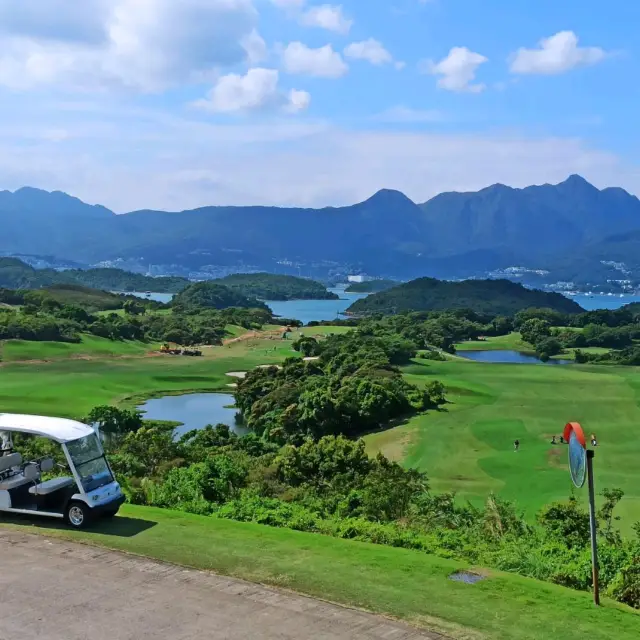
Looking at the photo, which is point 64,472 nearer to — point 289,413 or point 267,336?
point 289,413

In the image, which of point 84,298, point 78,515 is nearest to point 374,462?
point 78,515

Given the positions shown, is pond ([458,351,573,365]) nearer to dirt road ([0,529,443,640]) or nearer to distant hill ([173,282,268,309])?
distant hill ([173,282,268,309])

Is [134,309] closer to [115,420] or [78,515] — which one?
[115,420]

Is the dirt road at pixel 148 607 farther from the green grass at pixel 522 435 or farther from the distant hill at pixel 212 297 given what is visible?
the distant hill at pixel 212 297

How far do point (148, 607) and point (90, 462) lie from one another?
368 cm

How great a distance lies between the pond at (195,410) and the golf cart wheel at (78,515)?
36980 millimetres

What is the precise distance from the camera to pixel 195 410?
200 feet

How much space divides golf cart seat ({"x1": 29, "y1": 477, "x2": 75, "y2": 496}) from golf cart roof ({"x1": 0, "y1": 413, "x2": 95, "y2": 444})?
77cm

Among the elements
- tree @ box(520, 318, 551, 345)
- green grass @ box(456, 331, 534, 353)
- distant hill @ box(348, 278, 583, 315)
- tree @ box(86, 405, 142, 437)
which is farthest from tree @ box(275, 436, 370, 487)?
distant hill @ box(348, 278, 583, 315)

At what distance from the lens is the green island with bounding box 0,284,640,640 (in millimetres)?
10055

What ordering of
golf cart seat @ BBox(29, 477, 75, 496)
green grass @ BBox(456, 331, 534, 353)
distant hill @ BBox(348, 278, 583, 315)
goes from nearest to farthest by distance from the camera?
golf cart seat @ BBox(29, 477, 75, 496)
green grass @ BBox(456, 331, 534, 353)
distant hill @ BBox(348, 278, 583, 315)

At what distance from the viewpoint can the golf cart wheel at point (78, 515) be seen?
39.5 ft

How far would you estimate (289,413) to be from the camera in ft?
159

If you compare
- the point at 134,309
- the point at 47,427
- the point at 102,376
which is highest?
the point at 134,309
